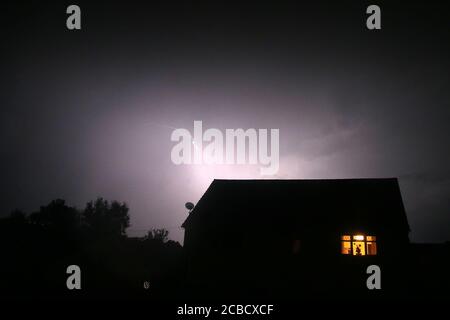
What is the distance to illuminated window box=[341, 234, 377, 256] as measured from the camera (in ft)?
60.7

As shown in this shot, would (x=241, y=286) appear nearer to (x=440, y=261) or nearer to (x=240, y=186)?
(x=240, y=186)

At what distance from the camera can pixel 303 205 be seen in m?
20.2

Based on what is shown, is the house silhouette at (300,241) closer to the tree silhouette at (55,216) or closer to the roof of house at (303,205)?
the roof of house at (303,205)

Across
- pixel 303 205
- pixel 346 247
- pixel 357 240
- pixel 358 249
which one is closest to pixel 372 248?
pixel 358 249

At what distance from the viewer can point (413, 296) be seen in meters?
16.8

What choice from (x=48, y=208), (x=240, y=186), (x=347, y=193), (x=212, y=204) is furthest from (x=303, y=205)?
(x=48, y=208)

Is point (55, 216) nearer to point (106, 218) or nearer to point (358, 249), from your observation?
point (106, 218)

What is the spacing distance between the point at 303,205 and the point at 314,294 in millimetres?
5315

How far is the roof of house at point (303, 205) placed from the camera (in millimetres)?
19031

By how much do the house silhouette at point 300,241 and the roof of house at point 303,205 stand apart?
2.4 inches

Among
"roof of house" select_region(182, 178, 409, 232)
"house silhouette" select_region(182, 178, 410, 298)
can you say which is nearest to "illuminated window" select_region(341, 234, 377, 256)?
"house silhouette" select_region(182, 178, 410, 298)

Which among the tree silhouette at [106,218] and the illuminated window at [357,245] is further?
the tree silhouette at [106,218]

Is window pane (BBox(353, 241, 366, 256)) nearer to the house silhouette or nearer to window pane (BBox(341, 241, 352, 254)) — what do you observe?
the house silhouette

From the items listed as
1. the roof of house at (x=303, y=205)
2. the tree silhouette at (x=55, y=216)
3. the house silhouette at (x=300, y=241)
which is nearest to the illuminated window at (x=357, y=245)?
the house silhouette at (x=300, y=241)
